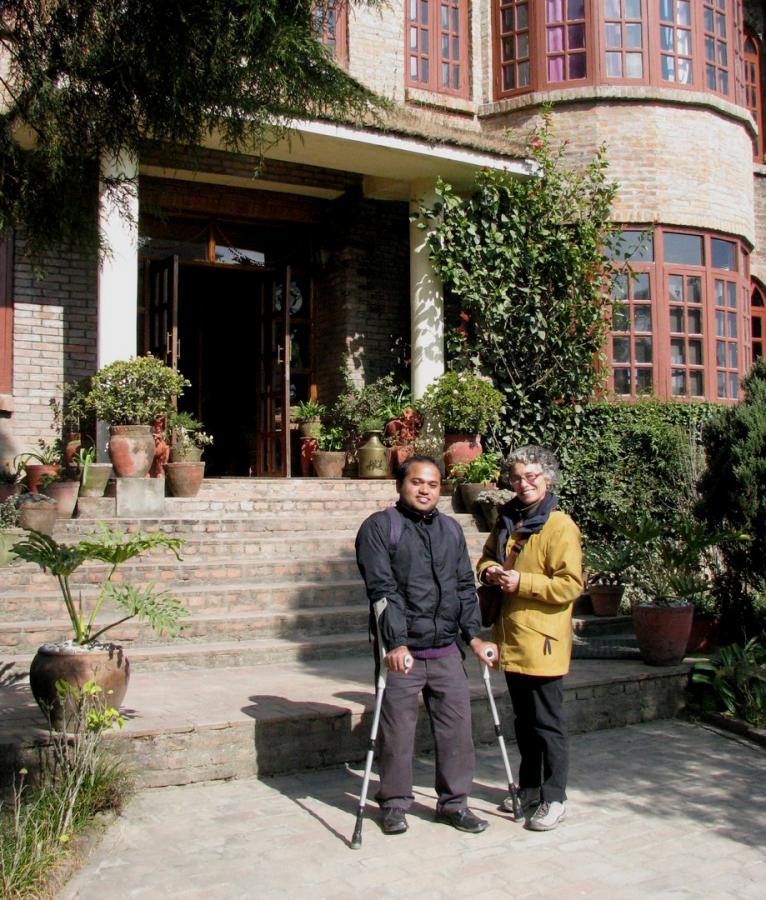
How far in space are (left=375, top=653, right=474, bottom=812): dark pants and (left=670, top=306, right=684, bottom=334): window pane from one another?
8.57m

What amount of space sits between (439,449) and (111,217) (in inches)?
170

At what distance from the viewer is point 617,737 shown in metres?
6.07

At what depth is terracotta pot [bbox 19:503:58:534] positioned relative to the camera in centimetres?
799

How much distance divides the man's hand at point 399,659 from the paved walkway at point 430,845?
74cm

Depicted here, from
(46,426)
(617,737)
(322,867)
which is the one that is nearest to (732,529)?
(617,737)

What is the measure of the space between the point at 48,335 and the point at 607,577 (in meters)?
6.45

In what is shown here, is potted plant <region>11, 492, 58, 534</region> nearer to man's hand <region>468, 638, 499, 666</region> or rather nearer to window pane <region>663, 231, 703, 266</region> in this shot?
man's hand <region>468, 638, 499, 666</region>

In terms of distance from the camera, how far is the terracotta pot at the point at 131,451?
8828 mm

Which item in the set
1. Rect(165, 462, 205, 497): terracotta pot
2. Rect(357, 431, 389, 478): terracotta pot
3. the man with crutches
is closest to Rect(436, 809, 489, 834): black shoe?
the man with crutches

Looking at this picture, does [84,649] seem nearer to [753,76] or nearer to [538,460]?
[538,460]

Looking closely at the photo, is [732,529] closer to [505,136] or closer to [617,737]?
[617,737]

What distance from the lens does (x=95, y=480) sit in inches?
349

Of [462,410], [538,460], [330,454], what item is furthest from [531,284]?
[538,460]

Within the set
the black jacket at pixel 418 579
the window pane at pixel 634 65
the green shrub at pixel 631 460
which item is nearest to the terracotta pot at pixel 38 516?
the black jacket at pixel 418 579
